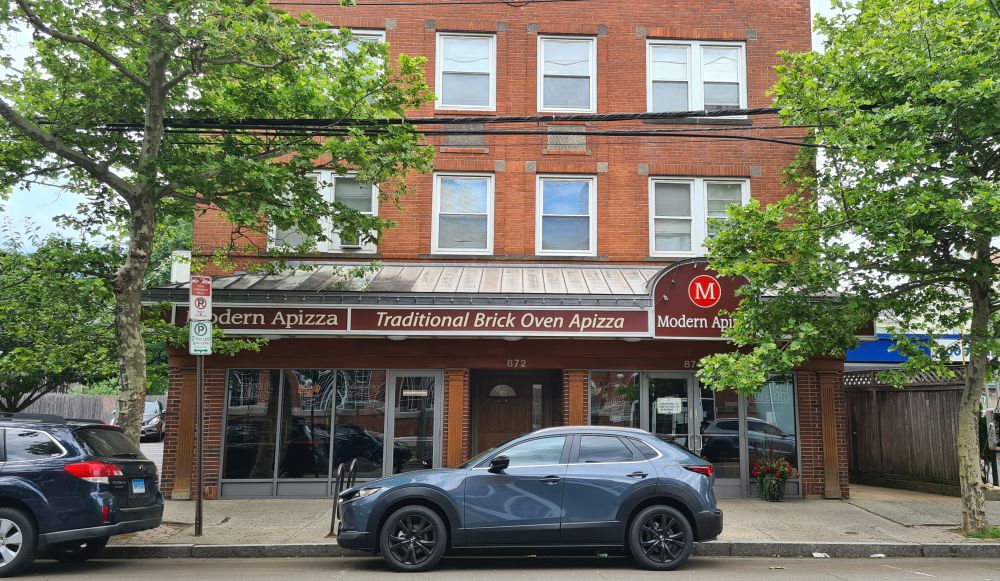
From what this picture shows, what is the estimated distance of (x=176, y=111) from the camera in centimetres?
1148

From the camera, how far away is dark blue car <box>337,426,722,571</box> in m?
8.25

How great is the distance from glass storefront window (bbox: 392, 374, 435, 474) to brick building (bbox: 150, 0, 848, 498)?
0.04m

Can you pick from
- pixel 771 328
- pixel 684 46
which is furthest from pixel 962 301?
pixel 684 46

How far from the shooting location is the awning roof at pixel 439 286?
40.7 ft

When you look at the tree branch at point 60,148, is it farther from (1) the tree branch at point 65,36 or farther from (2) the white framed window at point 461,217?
(2) the white framed window at point 461,217

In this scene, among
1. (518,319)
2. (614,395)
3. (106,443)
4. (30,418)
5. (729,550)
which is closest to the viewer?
(30,418)

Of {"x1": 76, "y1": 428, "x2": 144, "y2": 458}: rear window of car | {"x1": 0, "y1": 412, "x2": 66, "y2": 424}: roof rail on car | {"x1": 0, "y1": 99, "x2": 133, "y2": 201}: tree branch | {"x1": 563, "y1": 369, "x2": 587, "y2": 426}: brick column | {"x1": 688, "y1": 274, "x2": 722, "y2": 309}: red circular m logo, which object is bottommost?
{"x1": 76, "y1": 428, "x2": 144, "y2": 458}: rear window of car

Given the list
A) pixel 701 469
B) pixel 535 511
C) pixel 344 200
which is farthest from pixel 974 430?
pixel 344 200

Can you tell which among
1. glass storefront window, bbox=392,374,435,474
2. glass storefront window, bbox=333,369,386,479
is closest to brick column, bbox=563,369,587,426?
glass storefront window, bbox=392,374,435,474

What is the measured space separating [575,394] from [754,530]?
13.5ft

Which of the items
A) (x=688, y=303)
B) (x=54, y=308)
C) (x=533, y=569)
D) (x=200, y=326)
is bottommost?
(x=533, y=569)

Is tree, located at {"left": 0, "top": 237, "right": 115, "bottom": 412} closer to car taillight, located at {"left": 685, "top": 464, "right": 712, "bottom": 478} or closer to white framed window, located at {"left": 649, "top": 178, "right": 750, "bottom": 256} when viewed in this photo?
car taillight, located at {"left": 685, "top": 464, "right": 712, "bottom": 478}

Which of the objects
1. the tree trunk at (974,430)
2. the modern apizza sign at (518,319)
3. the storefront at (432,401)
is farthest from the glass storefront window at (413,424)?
the tree trunk at (974,430)

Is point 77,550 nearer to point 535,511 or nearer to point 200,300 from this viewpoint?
point 200,300
